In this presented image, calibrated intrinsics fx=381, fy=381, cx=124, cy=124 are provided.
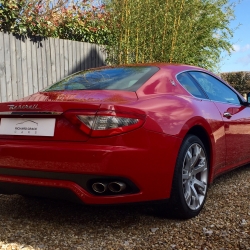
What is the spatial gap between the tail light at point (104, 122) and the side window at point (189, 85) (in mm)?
963

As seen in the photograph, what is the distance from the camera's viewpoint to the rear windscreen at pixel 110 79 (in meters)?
2.90

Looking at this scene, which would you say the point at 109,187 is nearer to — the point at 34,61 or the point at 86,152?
the point at 86,152

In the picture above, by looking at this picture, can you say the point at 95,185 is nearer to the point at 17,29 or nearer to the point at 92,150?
the point at 92,150

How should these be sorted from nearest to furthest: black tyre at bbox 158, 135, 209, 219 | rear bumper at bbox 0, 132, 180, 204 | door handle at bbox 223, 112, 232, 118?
rear bumper at bbox 0, 132, 180, 204 < black tyre at bbox 158, 135, 209, 219 < door handle at bbox 223, 112, 232, 118

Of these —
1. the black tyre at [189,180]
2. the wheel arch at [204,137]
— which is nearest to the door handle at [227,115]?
the wheel arch at [204,137]

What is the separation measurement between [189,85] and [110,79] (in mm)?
713

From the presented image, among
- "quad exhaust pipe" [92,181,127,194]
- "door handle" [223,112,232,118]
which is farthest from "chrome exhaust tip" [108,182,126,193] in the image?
"door handle" [223,112,232,118]

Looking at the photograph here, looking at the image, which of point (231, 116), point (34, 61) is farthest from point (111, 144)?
point (34, 61)

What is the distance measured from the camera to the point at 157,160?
8.23ft

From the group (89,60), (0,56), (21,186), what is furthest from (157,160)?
(89,60)

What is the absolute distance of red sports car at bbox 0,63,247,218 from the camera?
2373 millimetres

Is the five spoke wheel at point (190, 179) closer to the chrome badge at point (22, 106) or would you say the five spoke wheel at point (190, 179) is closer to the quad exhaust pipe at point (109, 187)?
the quad exhaust pipe at point (109, 187)

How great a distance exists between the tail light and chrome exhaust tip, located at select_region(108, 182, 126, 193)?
1.06 feet

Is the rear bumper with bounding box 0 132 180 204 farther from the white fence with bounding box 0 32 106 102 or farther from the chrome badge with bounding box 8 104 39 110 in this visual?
the white fence with bounding box 0 32 106 102
